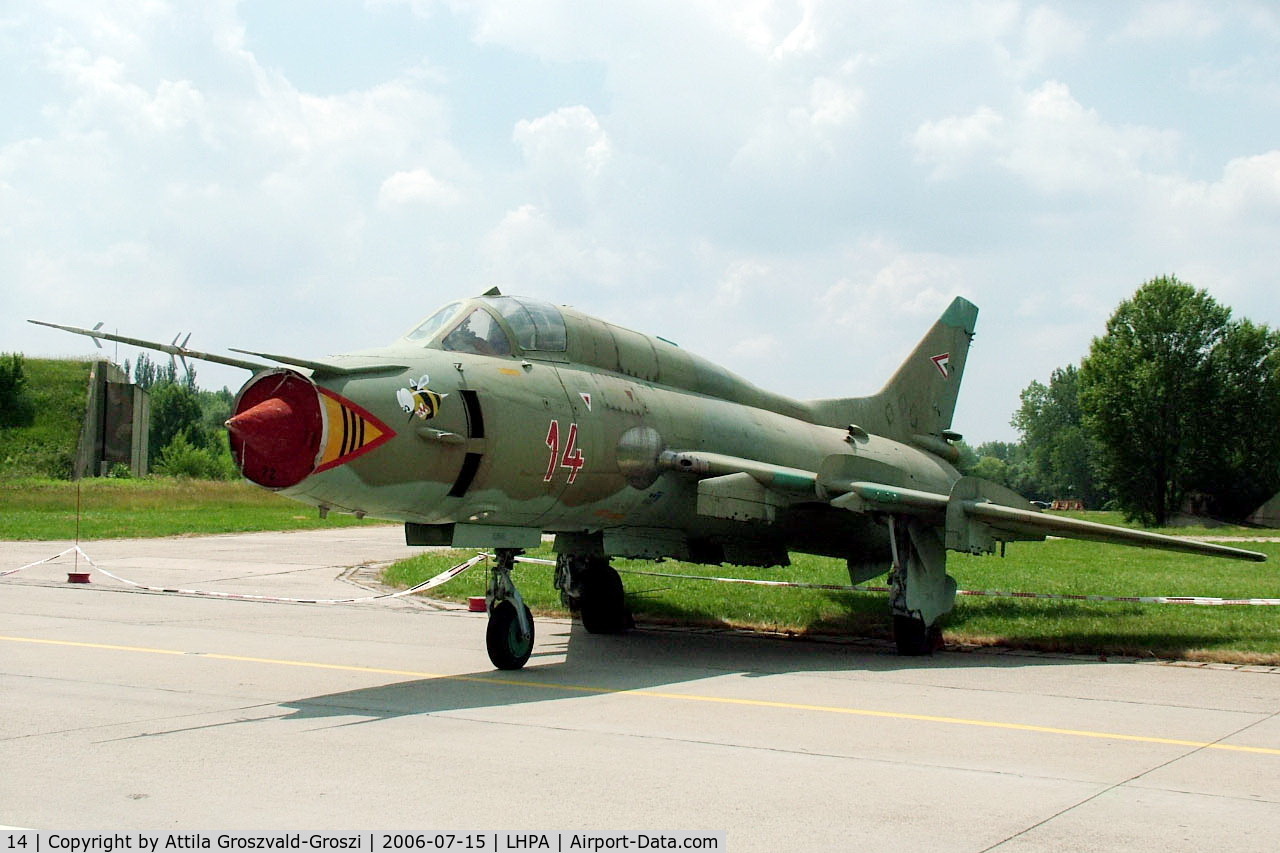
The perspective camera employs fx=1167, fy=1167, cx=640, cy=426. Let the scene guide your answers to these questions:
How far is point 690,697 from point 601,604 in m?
5.23

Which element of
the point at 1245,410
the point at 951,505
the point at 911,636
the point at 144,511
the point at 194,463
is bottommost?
the point at 911,636

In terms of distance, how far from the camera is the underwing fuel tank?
8.38m

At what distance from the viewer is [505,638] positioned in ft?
35.7

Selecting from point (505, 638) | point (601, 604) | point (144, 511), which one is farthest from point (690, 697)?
point (144, 511)

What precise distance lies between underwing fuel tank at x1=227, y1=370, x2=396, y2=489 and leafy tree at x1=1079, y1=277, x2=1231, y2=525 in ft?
208

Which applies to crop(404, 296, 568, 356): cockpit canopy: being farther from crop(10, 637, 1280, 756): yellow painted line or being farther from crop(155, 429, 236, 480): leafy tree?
crop(155, 429, 236, 480): leafy tree

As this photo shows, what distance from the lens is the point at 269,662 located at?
1140 cm

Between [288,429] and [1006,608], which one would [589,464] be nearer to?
[288,429]

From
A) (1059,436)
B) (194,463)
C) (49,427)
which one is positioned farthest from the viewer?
(1059,436)

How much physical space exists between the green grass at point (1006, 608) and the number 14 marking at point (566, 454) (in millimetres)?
5382

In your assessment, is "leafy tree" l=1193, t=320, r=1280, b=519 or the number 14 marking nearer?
the number 14 marking

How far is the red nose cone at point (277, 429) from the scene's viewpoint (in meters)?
8.37

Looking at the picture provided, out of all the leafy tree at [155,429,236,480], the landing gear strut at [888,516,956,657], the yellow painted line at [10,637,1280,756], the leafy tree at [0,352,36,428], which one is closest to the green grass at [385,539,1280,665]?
the landing gear strut at [888,516,956,657]

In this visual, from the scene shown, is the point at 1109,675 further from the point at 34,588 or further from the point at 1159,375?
the point at 1159,375
